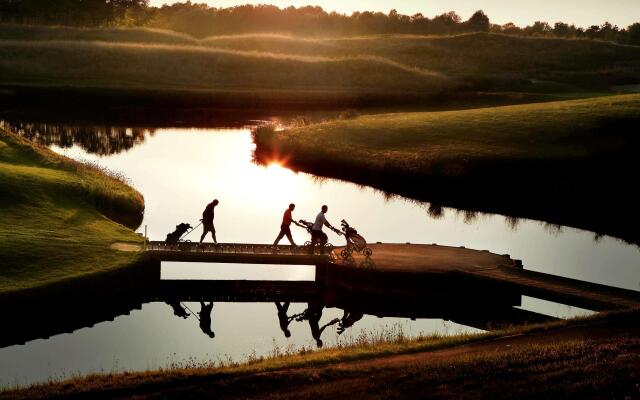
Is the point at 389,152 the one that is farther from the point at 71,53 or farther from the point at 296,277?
the point at 71,53

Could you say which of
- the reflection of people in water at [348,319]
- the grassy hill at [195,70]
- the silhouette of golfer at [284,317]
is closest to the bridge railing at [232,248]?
the silhouette of golfer at [284,317]

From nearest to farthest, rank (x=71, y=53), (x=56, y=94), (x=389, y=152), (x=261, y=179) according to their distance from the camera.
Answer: (x=261, y=179) → (x=389, y=152) → (x=56, y=94) → (x=71, y=53)

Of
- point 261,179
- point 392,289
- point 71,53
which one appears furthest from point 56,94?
point 392,289

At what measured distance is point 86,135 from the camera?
99.1 metres

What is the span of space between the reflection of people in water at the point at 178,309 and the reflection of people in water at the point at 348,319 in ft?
21.9

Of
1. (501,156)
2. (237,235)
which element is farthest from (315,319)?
(501,156)

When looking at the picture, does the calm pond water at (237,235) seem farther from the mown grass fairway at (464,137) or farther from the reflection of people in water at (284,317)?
the mown grass fairway at (464,137)

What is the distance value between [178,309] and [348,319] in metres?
7.48

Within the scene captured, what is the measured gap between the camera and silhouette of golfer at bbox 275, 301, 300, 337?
41.1 m

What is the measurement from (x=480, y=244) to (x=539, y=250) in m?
3.51

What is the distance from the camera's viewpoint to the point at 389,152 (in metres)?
86.2

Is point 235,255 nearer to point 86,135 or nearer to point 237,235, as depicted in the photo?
point 237,235

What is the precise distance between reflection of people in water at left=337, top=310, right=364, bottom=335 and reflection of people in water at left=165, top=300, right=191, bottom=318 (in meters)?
6.68

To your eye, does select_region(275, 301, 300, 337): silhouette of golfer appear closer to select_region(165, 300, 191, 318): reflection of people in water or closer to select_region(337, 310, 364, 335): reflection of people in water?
select_region(337, 310, 364, 335): reflection of people in water
